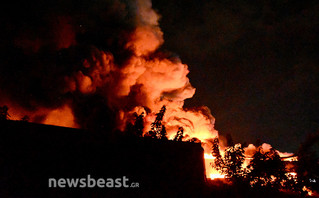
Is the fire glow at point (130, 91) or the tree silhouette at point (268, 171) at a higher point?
the fire glow at point (130, 91)

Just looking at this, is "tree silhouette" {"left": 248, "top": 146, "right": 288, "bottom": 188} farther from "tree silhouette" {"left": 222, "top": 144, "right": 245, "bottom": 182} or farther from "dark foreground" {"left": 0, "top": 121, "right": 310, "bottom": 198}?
"dark foreground" {"left": 0, "top": 121, "right": 310, "bottom": 198}

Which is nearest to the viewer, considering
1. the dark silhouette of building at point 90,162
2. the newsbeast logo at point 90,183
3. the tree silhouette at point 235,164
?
the dark silhouette of building at point 90,162

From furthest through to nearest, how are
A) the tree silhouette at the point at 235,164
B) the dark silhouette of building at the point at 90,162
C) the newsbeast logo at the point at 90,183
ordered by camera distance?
the tree silhouette at the point at 235,164
the newsbeast logo at the point at 90,183
the dark silhouette of building at the point at 90,162

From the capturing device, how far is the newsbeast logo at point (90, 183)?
6777 mm

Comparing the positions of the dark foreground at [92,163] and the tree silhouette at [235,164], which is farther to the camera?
the tree silhouette at [235,164]

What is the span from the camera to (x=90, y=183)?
7.30 meters

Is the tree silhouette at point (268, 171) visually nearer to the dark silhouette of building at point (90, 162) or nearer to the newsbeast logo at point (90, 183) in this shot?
the dark silhouette of building at point (90, 162)

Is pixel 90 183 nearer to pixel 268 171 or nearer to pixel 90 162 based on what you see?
pixel 90 162

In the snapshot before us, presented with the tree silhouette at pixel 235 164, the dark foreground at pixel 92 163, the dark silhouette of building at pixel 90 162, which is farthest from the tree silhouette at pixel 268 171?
the dark silhouette of building at pixel 90 162

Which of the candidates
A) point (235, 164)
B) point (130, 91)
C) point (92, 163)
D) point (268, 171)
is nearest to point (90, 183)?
point (92, 163)

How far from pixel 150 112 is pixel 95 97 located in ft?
23.9

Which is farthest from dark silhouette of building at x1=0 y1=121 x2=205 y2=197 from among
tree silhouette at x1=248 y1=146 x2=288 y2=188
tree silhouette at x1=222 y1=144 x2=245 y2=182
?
tree silhouette at x1=248 y1=146 x2=288 y2=188

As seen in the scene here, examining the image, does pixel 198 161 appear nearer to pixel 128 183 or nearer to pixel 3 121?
pixel 128 183

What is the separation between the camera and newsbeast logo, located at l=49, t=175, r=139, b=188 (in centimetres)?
678
